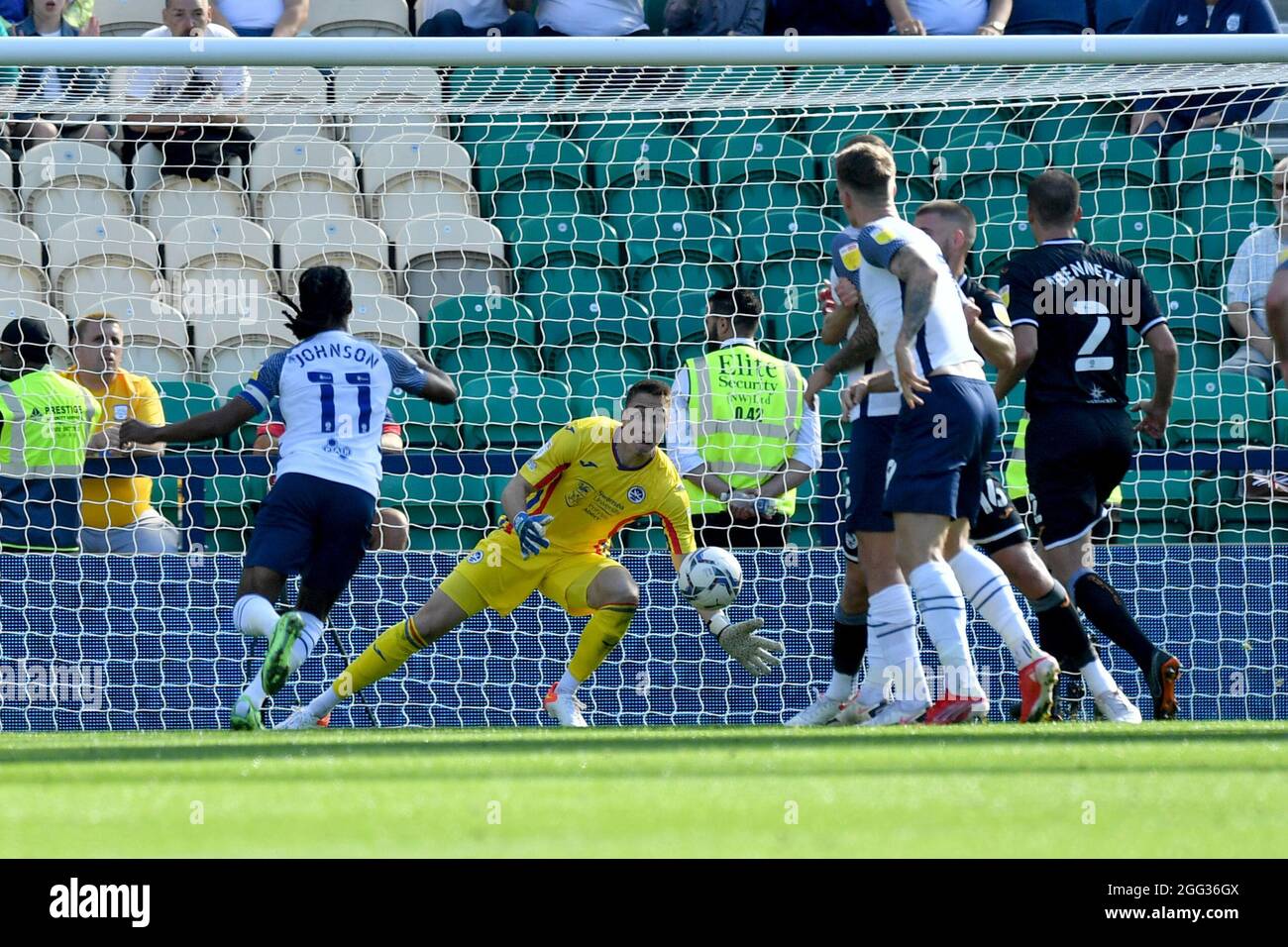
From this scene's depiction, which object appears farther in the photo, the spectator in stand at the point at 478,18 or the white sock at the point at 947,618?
the spectator in stand at the point at 478,18

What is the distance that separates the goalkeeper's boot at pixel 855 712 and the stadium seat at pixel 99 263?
165 inches

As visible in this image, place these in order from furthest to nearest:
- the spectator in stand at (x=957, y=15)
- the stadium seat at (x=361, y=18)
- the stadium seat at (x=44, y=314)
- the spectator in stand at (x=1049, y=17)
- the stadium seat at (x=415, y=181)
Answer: the stadium seat at (x=361, y=18), the spectator in stand at (x=1049, y=17), the spectator in stand at (x=957, y=15), the stadium seat at (x=415, y=181), the stadium seat at (x=44, y=314)

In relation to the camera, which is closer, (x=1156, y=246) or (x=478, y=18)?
(x=1156, y=246)

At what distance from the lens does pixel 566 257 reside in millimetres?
9406

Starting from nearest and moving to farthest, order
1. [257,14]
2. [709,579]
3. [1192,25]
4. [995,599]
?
[995,599]
[709,579]
[1192,25]
[257,14]

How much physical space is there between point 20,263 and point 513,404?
252 cm

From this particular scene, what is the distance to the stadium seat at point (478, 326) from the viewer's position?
885cm

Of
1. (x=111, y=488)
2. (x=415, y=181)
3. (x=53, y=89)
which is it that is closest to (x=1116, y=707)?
(x=111, y=488)

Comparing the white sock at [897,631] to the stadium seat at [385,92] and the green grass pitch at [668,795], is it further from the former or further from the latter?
the stadium seat at [385,92]

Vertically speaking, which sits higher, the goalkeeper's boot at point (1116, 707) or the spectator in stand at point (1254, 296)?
the spectator in stand at point (1254, 296)

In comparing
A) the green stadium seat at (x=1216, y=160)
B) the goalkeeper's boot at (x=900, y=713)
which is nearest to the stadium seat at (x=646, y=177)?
the green stadium seat at (x=1216, y=160)

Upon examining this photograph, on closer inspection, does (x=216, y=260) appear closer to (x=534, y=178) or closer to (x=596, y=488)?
(x=534, y=178)

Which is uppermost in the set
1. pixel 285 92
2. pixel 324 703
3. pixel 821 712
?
pixel 285 92
